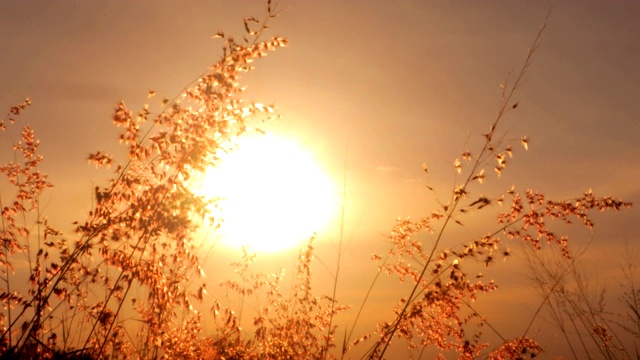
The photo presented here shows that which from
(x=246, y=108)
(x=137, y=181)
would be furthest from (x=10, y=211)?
(x=246, y=108)

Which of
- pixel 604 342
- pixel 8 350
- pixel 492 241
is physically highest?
pixel 492 241

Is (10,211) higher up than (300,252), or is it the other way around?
(300,252)

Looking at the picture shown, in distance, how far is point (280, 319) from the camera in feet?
26.6

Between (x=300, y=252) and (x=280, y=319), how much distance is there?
103cm

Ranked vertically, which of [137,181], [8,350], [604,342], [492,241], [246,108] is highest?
[246,108]

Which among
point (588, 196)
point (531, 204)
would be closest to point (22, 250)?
point (531, 204)

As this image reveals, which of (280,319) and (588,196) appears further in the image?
(280,319)

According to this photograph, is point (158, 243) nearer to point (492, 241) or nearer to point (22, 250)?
point (22, 250)

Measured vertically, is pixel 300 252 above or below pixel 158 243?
above

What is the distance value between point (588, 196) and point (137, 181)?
435cm

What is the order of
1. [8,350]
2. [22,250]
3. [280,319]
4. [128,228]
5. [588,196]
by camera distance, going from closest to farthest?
1. [8,350]
2. [128,228]
3. [588,196]
4. [22,250]
5. [280,319]

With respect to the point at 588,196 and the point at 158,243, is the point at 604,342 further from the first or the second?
the point at 158,243

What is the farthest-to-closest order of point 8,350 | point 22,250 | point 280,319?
1. point 280,319
2. point 22,250
3. point 8,350

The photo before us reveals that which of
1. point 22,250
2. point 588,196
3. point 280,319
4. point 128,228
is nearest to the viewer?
point 128,228
